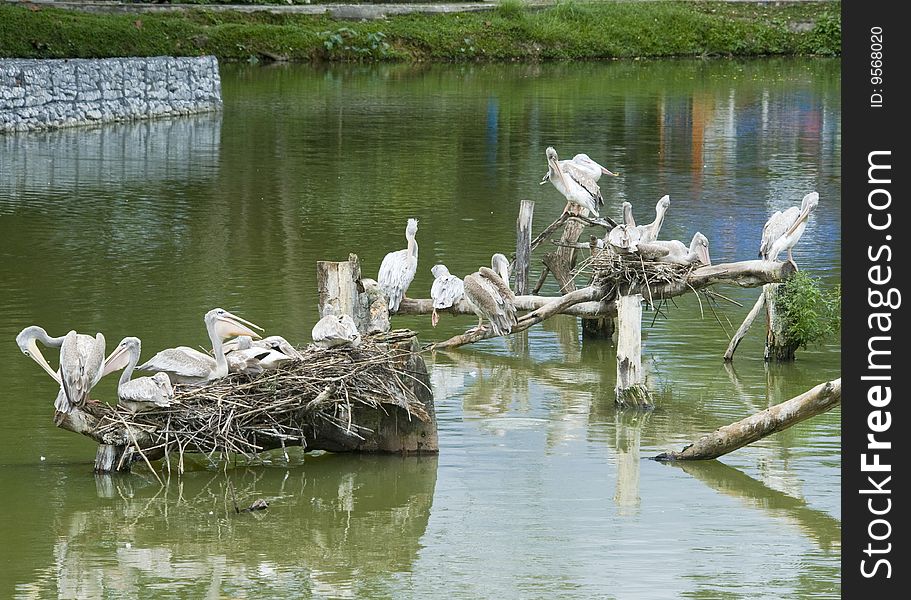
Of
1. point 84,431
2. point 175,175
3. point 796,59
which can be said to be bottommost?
point 84,431

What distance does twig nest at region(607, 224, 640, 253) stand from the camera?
37.0 feet

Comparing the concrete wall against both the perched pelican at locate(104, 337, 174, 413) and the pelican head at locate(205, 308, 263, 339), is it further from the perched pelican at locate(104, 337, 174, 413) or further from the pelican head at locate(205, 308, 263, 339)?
the perched pelican at locate(104, 337, 174, 413)

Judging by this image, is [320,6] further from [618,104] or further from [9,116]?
[9,116]

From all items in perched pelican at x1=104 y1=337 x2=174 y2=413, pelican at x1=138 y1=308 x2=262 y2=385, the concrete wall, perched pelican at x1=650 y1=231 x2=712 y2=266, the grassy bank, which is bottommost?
perched pelican at x1=104 y1=337 x2=174 y2=413

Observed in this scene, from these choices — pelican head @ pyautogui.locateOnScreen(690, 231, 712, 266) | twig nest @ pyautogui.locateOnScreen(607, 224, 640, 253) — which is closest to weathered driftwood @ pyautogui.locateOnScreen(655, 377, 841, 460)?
twig nest @ pyautogui.locateOnScreen(607, 224, 640, 253)

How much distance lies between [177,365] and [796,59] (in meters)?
43.1

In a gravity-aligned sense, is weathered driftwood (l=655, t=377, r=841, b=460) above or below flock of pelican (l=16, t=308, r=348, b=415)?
below

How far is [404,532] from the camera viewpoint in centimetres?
920

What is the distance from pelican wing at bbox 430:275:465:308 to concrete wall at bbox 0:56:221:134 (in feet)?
53.0

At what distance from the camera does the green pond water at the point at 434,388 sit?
28.2 feet

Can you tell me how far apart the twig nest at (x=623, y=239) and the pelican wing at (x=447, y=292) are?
1.50 meters

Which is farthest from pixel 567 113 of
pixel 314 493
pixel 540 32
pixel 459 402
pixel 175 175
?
pixel 314 493

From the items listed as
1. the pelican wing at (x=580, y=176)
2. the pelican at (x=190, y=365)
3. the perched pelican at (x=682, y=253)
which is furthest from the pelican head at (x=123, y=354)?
the pelican wing at (x=580, y=176)

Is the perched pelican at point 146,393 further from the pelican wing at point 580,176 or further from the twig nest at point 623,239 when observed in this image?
the pelican wing at point 580,176
